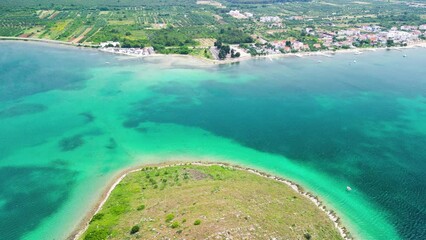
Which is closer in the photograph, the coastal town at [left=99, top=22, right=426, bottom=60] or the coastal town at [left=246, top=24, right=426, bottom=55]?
the coastal town at [left=99, top=22, right=426, bottom=60]

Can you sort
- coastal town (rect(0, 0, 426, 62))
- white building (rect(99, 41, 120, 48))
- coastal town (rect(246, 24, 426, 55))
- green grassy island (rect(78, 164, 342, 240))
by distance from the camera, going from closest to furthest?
1. green grassy island (rect(78, 164, 342, 240))
2. coastal town (rect(0, 0, 426, 62))
3. white building (rect(99, 41, 120, 48))
4. coastal town (rect(246, 24, 426, 55))

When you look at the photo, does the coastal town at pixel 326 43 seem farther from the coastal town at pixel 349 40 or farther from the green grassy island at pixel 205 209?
the green grassy island at pixel 205 209

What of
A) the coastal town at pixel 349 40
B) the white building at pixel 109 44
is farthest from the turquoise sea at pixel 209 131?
the coastal town at pixel 349 40

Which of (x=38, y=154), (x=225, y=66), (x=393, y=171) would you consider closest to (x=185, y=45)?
(x=225, y=66)

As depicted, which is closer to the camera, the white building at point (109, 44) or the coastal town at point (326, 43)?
the coastal town at point (326, 43)

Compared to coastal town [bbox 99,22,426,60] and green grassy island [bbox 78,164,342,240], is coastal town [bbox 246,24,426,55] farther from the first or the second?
green grassy island [bbox 78,164,342,240]

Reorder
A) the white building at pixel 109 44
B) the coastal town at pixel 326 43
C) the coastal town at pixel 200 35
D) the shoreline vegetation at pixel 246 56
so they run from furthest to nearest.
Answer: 1. the white building at pixel 109 44
2. the coastal town at pixel 200 35
3. the coastal town at pixel 326 43
4. the shoreline vegetation at pixel 246 56

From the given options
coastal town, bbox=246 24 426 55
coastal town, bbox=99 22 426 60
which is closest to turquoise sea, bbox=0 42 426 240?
coastal town, bbox=99 22 426 60
